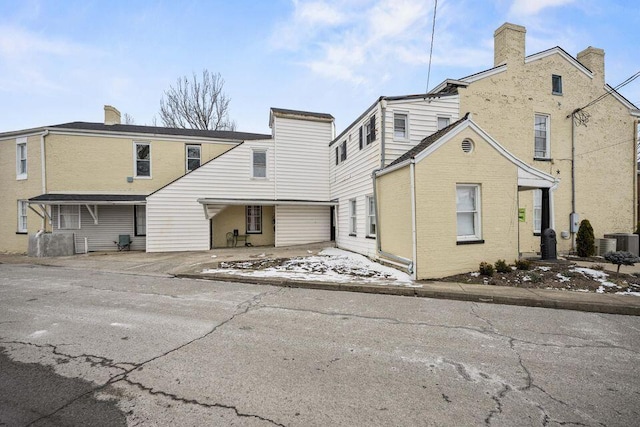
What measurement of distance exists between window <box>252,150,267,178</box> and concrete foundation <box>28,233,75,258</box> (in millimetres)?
8937

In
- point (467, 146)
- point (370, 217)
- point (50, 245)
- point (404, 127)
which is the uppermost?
point (404, 127)

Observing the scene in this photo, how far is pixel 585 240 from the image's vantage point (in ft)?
41.8

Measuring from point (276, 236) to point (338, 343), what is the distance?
1223 centimetres

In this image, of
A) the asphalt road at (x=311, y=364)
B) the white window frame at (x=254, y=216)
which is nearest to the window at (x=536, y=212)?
the asphalt road at (x=311, y=364)

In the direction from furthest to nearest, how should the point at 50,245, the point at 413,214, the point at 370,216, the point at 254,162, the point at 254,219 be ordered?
1. the point at 254,219
2. the point at 254,162
3. the point at 50,245
4. the point at 370,216
5. the point at 413,214

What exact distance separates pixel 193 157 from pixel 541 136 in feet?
55.6

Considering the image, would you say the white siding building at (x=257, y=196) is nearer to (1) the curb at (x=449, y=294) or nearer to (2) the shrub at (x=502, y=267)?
(1) the curb at (x=449, y=294)

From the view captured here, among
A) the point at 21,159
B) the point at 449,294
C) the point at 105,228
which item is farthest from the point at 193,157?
the point at 449,294

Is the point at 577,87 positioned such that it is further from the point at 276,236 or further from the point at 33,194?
the point at 33,194

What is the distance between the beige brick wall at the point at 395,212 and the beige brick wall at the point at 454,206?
46 centimetres

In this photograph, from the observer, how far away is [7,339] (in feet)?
14.5

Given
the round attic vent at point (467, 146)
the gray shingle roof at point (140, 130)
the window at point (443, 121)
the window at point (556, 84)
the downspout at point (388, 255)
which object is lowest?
the downspout at point (388, 255)

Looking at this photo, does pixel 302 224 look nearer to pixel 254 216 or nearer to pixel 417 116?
pixel 254 216

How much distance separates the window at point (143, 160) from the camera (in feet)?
54.9
